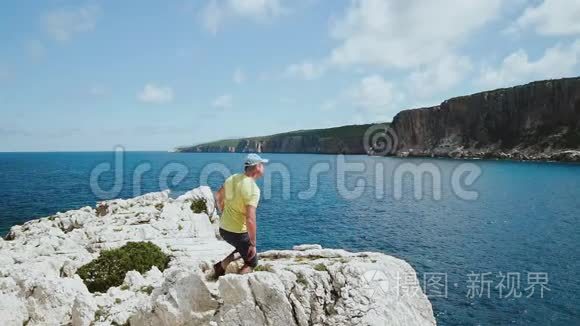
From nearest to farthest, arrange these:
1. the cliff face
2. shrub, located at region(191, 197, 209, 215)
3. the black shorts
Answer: the black shorts
shrub, located at region(191, 197, 209, 215)
the cliff face

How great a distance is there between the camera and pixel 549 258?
114 ft

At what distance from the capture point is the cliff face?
15575 centimetres

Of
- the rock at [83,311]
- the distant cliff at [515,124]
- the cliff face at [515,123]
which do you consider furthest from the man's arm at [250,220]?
the cliff face at [515,123]

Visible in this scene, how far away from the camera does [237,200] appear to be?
12.3 metres

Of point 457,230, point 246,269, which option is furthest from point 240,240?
point 457,230

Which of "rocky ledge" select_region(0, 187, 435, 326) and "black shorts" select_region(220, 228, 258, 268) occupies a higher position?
"black shorts" select_region(220, 228, 258, 268)

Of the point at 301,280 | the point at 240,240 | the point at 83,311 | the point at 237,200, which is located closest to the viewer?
the point at 237,200

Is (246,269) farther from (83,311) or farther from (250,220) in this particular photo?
(83,311)

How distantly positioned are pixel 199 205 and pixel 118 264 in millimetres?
18864

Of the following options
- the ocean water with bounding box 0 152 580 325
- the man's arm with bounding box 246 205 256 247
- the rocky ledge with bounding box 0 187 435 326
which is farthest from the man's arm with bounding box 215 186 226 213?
the ocean water with bounding box 0 152 580 325

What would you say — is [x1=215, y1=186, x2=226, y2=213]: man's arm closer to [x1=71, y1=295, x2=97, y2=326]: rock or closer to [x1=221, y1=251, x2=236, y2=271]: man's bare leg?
[x1=221, y1=251, x2=236, y2=271]: man's bare leg

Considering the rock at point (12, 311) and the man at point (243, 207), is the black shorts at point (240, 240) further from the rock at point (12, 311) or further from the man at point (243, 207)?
the rock at point (12, 311)

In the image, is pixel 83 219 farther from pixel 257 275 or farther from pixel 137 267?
pixel 257 275

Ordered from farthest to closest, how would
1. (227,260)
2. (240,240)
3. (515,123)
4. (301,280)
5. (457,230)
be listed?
(515,123), (457,230), (227,260), (301,280), (240,240)
